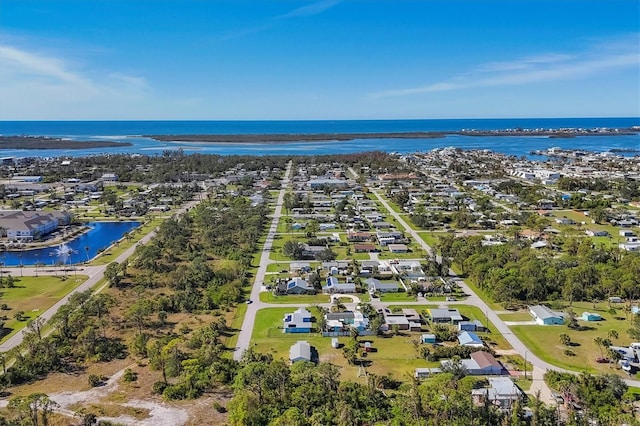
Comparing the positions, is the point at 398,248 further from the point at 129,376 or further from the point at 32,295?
the point at 32,295

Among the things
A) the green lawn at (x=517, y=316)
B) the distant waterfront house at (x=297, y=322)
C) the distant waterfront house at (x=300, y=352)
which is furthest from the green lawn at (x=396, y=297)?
the distant waterfront house at (x=300, y=352)

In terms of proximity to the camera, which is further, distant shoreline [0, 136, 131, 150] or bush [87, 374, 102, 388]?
distant shoreline [0, 136, 131, 150]

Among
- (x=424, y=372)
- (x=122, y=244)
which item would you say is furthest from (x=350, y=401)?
(x=122, y=244)

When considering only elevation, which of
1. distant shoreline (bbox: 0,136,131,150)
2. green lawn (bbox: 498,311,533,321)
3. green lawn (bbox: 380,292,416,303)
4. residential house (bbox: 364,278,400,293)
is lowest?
green lawn (bbox: 498,311,533,321)

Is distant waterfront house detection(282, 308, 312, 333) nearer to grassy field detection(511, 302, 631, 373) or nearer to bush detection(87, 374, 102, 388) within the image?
bush detection(87, 374, 102, 388)

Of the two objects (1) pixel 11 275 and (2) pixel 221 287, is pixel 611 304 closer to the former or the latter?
(2) pixel 221 287

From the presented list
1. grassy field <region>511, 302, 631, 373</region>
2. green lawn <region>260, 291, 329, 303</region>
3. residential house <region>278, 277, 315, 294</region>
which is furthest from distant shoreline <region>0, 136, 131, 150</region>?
grassy field <region>511, 302, 631, 373</region>

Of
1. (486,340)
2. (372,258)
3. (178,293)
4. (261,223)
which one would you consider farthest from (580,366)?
(261,223)
